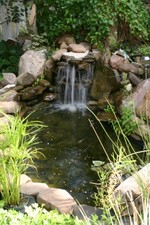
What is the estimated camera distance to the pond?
4.18 m

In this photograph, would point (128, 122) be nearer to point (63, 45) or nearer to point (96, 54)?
point (96, 54)

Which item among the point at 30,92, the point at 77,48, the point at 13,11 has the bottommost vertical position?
the point at 30,92

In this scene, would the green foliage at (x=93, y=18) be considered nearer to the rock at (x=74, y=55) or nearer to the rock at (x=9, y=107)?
the rock at (x=74, y=55)

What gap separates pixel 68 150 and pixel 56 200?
5.35ft

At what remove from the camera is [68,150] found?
492 cm

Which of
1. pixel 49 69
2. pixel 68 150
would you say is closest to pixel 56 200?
pixel 68 150

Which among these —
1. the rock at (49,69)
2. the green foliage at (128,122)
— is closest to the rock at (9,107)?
the rock at (49,69)

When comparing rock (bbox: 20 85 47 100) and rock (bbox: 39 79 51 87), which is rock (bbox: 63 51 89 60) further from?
rock (bbox: 20 85 47 100)

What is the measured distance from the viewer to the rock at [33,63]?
6.45 meters

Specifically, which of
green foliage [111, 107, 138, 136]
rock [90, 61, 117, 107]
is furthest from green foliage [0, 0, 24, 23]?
green foliage [111, 107, 138, 136]

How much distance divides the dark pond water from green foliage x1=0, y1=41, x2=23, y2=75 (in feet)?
3.93

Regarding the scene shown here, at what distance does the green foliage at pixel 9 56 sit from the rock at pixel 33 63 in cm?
40

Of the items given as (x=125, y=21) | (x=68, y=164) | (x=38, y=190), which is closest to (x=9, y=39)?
(x=125, y=21)

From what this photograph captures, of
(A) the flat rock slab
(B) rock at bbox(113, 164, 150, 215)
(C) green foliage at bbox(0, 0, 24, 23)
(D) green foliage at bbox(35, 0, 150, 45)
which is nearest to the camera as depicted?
(B) rock at bbox(113, 164, 150, 215)
